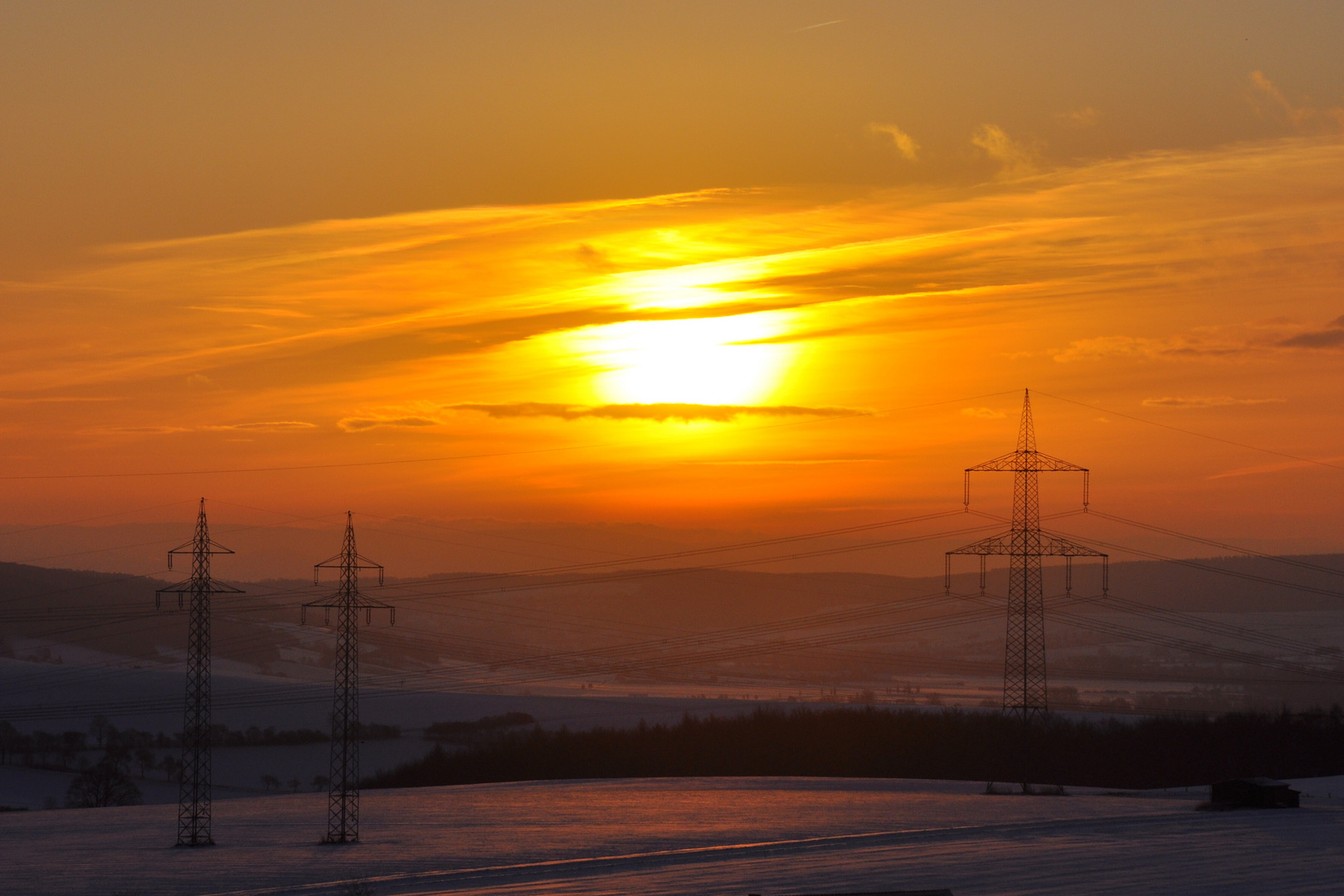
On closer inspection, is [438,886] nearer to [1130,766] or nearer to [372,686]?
[1130,766]

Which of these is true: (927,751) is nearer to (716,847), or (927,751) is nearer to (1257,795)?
(1257,795)

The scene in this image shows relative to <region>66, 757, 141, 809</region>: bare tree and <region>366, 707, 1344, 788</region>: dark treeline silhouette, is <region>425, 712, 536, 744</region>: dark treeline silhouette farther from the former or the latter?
<region>66, 757, 141, 809</region>: bare tree

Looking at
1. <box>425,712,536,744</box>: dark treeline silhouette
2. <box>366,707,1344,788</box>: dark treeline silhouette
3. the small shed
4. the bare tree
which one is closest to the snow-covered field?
the small shed

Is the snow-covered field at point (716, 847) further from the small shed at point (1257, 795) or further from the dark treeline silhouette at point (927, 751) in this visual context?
the dark treeline silhouette at point (927, 751)

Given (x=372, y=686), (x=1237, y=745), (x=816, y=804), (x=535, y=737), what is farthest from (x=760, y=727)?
(x=372, y=686)

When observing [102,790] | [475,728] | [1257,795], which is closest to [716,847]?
[1257,795]
